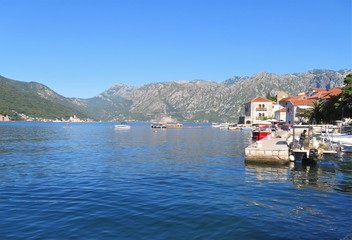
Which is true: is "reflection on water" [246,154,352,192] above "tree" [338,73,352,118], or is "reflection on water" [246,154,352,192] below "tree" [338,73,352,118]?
below

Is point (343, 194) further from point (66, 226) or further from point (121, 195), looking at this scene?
point (66, 226)

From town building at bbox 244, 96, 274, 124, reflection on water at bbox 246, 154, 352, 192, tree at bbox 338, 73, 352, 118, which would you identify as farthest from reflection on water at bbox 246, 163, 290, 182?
town building at bbox 244, 96, 274, 124

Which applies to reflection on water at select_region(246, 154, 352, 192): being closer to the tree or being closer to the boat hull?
the tree

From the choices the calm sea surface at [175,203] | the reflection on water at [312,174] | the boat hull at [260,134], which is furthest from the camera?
the boat hull at [260,134]

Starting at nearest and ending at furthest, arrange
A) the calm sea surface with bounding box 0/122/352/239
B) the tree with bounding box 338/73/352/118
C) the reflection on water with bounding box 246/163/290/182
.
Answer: the calm sea surface with bounding box 0/122/352/239 < the reflection on water with bounding box 246/163/290/182 < the tree with bounding box 338/73/352/118

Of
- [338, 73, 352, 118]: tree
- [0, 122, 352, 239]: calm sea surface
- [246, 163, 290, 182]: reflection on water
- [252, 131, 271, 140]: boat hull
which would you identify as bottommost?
[0, 122, 352, 239]: calm sea surface

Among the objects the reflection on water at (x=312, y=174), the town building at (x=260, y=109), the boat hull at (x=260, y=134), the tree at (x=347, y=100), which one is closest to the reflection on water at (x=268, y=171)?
the reflection on water at (x=312, y=174)

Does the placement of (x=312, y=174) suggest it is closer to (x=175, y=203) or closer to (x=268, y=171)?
(x=268, y=171)

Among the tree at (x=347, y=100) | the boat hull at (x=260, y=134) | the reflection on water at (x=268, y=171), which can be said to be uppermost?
the tree at (x=347, y=100)

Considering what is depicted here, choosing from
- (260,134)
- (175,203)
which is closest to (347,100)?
(260,134)

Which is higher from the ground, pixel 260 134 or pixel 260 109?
pixel 260 109

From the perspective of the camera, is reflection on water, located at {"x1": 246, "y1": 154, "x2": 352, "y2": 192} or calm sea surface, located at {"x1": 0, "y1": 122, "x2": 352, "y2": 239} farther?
reflection on water, located at {"x1": 246, "y1": 154, "x2": 352, "y2": 192}

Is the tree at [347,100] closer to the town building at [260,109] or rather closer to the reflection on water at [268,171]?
the reflection on water at [268,171]

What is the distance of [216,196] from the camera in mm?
15805
